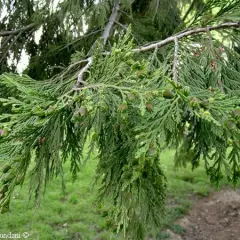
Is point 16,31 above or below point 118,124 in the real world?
above

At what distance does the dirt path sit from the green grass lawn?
7.7 inches

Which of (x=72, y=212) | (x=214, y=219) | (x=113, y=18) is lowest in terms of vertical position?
(x=214, y=219)

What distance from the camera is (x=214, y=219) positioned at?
Answer: 6336 millimetres

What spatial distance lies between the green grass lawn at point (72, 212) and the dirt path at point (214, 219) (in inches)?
7.7

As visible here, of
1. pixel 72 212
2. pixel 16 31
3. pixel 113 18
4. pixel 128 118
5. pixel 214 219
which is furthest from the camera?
pixel 214 219

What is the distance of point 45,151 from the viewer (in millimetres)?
1762

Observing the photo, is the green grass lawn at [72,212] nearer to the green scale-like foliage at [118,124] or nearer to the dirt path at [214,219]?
the dirt path at [214,219]

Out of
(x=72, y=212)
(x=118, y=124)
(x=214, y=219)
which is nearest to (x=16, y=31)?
(x=118, y=124)

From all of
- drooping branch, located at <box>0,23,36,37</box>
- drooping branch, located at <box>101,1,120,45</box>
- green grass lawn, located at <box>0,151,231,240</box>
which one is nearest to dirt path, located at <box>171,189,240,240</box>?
green grass lawn, located at <box>0,151,231,240</box>

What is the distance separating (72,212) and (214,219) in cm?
281

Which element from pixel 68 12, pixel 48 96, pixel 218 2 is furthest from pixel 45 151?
pixel 68 12

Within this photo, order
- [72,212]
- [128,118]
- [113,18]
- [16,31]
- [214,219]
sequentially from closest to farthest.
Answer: [128,118] < [113,18] < [16,31] < [72,212] < [214,219]

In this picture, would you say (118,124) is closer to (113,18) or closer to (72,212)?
(113,18)

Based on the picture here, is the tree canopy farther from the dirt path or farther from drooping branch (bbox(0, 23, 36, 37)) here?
the dirt path
